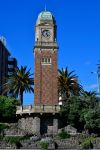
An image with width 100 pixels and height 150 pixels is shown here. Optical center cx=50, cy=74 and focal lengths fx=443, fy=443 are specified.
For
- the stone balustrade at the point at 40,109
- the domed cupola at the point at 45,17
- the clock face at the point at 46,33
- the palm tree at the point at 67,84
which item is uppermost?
the domed cupola at the point at 45,17

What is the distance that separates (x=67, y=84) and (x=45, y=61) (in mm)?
7315

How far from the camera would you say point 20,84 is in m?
96.2

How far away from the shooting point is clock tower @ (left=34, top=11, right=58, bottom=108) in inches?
3568

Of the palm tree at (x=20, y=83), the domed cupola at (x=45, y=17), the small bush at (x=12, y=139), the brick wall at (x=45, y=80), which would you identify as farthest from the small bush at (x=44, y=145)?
the domed cupola at (x=45, y=17)

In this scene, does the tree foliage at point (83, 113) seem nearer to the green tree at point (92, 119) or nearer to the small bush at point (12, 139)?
the green tree at point (92, 119)

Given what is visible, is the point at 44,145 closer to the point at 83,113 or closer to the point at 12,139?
the point at 12,139

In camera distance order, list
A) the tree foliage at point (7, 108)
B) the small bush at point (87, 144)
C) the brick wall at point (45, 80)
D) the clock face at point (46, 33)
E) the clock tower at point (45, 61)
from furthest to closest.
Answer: the clock face at point (46, 33) < the clock tower at point (45, 61) < the brick wall at point (45, 80) < the tree foliage at point (7, 108) < the small bush at point (87, 144)

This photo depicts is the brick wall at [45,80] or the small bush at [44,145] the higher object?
the brick wall at [45,80]

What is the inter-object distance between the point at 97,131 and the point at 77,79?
82.3 feet

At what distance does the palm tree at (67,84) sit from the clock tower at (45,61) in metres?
4.22

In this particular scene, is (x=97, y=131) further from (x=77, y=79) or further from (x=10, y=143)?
(x=77, y=79)

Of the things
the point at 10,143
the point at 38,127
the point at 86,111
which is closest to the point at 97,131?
the point at 86,111

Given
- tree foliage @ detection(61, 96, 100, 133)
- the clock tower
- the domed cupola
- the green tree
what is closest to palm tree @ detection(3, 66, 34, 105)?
the clock tower

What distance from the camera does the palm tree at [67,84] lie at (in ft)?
314
